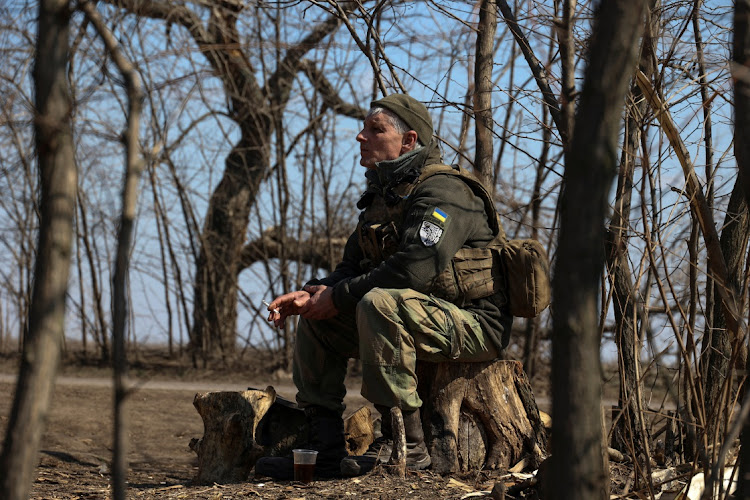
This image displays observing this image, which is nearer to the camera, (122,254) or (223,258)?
(122,254)

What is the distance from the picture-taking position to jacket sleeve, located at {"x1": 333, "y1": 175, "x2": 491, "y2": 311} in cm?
347

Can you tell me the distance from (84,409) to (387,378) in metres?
4.34

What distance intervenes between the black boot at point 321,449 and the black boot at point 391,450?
0.66 ft

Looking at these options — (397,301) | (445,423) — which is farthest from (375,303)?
(445,423)

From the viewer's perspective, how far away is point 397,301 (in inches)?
136

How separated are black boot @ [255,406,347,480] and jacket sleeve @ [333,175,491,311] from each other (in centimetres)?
53

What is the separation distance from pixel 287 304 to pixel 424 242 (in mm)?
697

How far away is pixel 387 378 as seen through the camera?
3404 mm

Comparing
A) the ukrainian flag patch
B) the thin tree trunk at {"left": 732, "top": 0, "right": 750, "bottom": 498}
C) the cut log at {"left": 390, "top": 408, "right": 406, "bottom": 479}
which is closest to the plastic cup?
the cut log at {"left": 390, "top": 408, "right": 406, "bottom": 479}

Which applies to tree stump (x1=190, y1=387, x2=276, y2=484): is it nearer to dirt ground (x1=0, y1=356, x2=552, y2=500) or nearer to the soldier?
dirt ground (x1=0, y1=356, x2=552, y2=500)

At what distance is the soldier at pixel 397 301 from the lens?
3426 millimetres

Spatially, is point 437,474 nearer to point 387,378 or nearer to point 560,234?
point 387,378

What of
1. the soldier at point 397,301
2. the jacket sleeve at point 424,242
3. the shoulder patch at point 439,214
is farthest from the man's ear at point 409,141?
the shoulder patch at point 439,214

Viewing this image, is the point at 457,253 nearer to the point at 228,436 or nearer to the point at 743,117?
the point at 228,436
